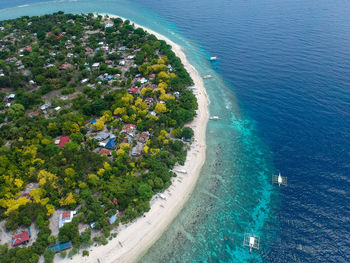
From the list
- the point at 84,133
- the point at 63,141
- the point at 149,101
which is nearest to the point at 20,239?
the point at 63,141

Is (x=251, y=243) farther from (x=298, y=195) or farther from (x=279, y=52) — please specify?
(x=279, y=52)

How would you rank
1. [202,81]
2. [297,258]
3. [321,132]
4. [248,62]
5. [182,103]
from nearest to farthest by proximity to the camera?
[297,258]
[321,132]
[182,103]
[202,81]
[248,62]

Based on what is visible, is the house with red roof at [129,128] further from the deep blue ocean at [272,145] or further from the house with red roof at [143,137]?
the deep blue ocean at [272,145]

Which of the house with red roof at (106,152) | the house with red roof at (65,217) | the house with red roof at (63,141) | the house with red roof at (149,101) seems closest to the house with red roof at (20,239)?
the house with red roof at (65,217)

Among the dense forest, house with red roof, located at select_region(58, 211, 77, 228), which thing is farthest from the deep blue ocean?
house with red roof, located at select_region(58, 211, 77, 228)

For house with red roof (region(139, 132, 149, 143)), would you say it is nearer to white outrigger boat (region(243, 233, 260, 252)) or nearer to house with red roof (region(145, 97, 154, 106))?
house with red roof (region(145, 97, 154, 106))

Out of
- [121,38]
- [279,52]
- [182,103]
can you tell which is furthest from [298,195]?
[121,38]
